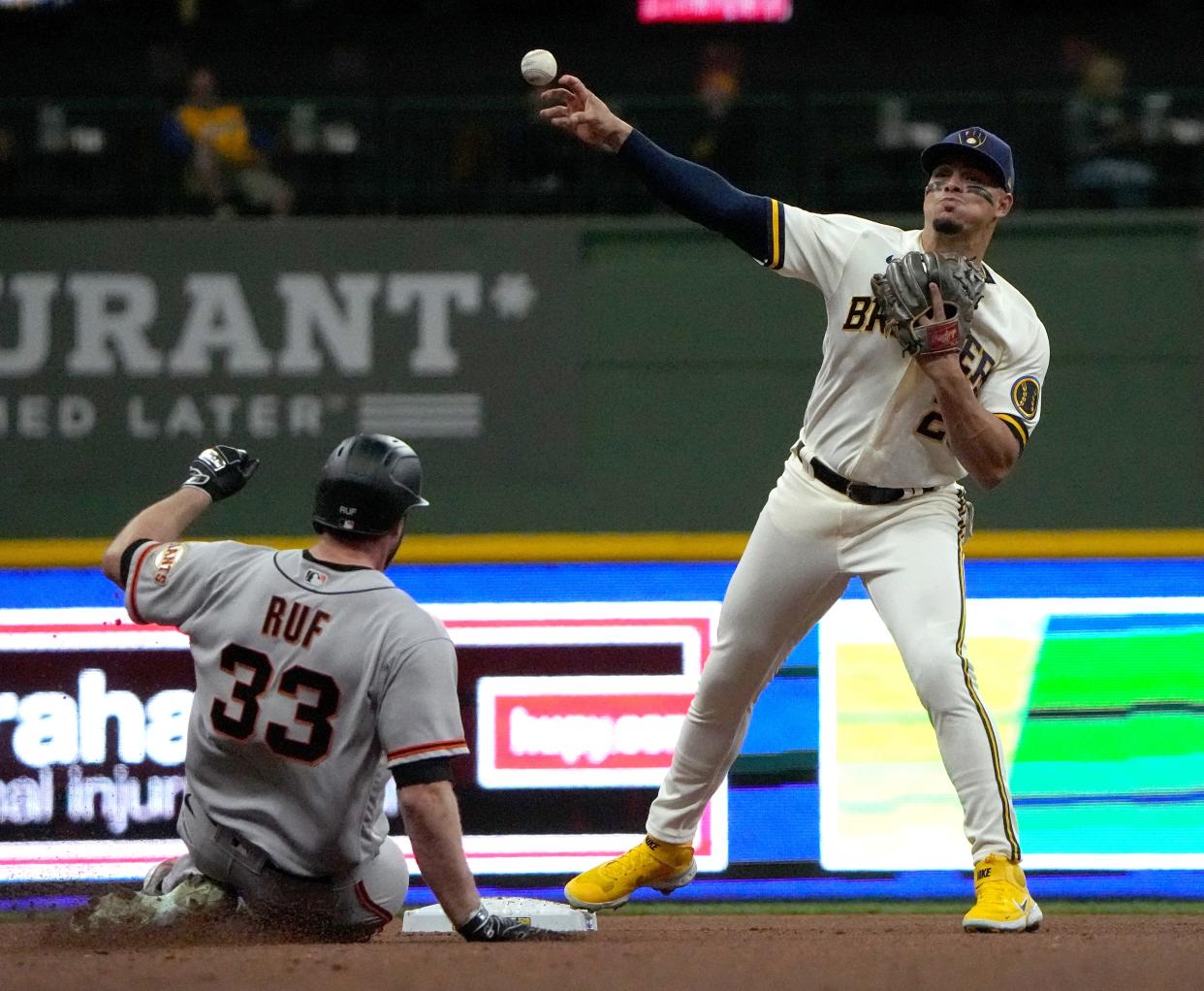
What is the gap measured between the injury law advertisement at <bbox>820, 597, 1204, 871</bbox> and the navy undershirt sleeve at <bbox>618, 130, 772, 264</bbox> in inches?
54.4

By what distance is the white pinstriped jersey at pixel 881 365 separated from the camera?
3.83m

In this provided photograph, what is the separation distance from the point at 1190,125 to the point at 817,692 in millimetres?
5343

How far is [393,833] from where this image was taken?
4816 millimetres

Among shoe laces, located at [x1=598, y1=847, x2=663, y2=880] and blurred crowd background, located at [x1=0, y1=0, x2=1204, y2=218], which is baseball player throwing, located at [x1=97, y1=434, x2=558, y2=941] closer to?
shoe laces, located at [x1=598, y1=847, x2=663, y2=880]

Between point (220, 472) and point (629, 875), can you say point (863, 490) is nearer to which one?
point (629, 875)

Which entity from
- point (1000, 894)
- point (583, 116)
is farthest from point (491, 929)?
point (583, 116)

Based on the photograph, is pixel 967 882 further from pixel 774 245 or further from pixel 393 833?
pixel 774 245

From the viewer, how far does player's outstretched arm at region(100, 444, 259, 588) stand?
3521 millimetres

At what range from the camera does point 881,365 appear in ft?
12.6

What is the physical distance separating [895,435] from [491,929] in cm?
136

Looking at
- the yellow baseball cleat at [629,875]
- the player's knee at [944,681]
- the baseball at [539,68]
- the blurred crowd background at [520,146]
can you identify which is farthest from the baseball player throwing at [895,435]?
the blurred crowd background at [520,146]

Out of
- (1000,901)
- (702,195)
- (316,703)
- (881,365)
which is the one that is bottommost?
(1000,901)

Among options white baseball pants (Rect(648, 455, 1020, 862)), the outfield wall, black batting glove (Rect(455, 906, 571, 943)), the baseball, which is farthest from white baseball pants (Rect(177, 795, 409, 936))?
the outfield wall

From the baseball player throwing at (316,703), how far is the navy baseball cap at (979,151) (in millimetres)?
1353
